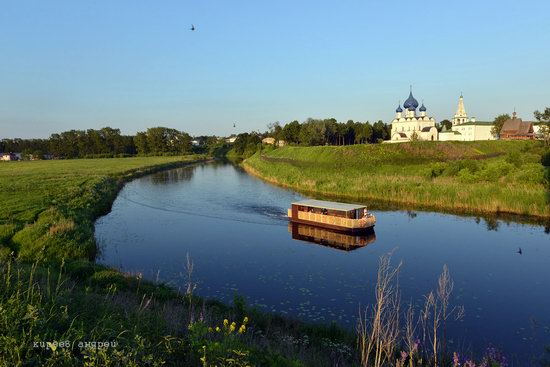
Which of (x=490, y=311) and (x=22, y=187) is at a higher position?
(x=22, y=187)

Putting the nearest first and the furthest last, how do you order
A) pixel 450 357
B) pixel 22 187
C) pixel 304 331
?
pixel 450 357 < pixel 304 331 < pixel 22 187

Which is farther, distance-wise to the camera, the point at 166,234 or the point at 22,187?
the point at 22,187

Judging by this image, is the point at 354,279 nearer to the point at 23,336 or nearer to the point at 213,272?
the point at 213,272

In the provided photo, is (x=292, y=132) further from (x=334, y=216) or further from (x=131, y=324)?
(x=131, y=324)

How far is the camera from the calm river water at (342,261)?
17.1m

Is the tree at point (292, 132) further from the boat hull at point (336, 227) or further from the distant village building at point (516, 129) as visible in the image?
the boat hull at point (336, 227)

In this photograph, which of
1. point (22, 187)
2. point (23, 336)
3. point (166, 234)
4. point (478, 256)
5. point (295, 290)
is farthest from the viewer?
point (22, 187)

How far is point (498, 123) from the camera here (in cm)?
12769

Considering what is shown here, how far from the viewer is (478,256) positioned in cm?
2561

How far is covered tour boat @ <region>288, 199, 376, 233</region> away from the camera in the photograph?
30.8m

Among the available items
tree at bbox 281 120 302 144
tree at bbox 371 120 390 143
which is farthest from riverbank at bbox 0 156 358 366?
tree at bbox 371 120 390 143

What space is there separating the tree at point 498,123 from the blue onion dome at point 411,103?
2646 centimetres

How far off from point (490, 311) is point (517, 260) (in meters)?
9.26

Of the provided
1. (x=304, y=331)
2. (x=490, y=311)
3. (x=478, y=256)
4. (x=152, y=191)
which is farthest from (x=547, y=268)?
(x=152, y=191)
